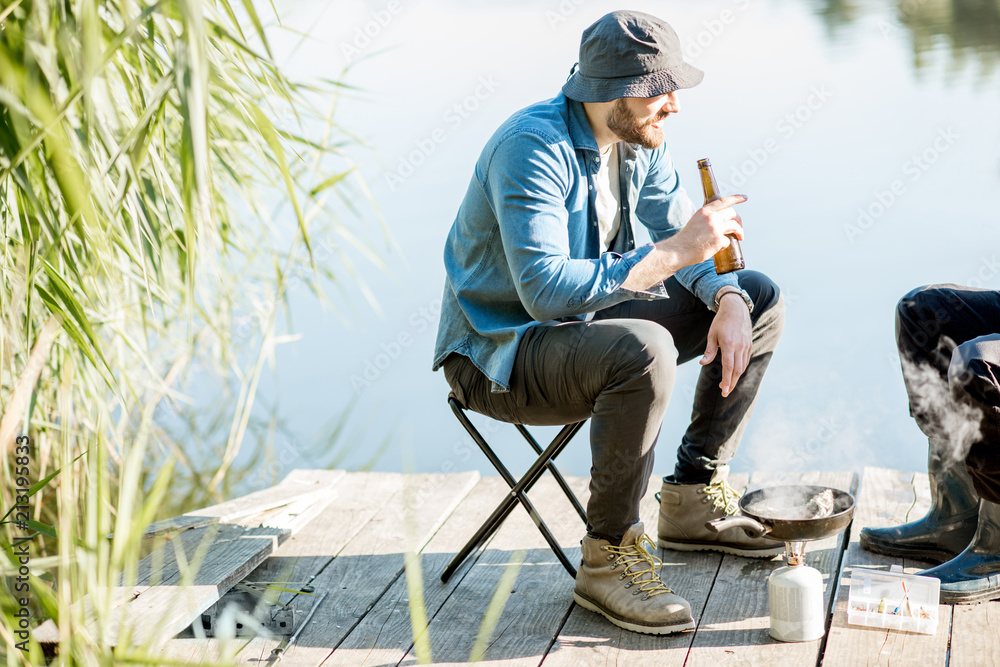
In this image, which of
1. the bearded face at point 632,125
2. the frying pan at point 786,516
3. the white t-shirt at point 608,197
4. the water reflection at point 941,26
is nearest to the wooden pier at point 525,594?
the frying pan at point 786,516

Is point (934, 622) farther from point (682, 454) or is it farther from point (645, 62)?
point (645, 62)

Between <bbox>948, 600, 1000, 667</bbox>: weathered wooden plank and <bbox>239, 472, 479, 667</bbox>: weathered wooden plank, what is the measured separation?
1127 mm

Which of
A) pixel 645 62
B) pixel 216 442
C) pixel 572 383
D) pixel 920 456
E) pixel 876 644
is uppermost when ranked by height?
pixel 645 62

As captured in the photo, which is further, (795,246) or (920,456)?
(795,246)

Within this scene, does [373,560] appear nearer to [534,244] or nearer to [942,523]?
[534,244]

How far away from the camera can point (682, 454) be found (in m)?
2.53

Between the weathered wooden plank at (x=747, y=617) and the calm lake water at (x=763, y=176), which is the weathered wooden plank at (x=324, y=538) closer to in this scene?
the calm lake water at (x=763, y=176)

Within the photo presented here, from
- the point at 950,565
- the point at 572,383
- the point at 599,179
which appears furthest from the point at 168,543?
the point at 950,565

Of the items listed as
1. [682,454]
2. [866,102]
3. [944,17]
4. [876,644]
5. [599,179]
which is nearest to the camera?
[876,644]

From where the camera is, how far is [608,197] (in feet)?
7.69

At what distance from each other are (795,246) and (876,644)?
526 cm

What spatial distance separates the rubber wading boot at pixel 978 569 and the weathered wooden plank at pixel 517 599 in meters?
0.85

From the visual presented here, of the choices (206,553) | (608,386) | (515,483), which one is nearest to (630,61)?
(608,386)

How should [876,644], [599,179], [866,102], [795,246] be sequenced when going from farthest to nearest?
[866,102] < [795,246] < [599,179] < [876,644]
